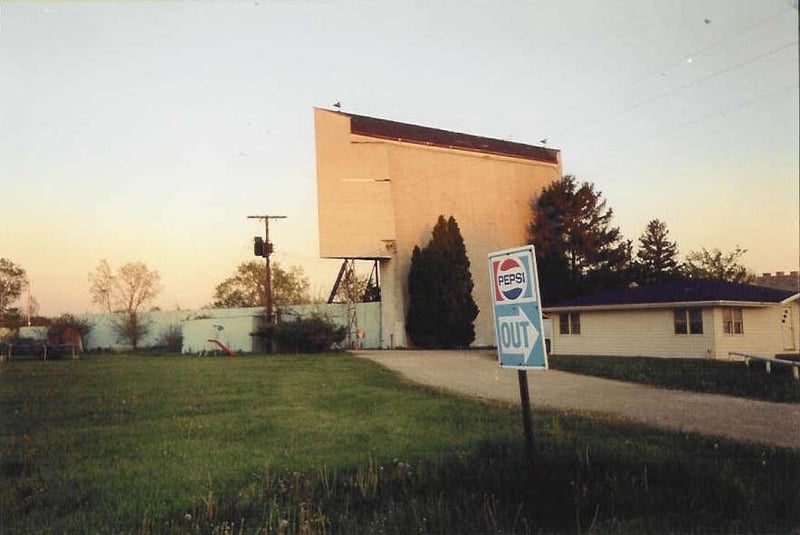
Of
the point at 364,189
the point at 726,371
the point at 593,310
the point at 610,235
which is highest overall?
the point at 364,189

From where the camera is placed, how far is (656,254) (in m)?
35.0

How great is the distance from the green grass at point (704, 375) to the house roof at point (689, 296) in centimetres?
235

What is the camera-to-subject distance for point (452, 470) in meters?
5.24

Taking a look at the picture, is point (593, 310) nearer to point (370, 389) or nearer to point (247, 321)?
point (370, 389)

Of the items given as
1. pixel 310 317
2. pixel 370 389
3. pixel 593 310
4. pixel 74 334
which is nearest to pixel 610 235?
pixel 593 310

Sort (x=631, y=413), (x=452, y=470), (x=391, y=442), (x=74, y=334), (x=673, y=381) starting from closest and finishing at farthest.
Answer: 1. (x=452, y=470)
2. (x=391, y=442)
3. (x=631, y=413)
4. (x=673, y=381)
5. (x=74, y=334)

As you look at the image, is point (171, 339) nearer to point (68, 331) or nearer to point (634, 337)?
point (68, 331)

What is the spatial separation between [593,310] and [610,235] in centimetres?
723

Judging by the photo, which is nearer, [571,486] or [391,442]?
[571,486]

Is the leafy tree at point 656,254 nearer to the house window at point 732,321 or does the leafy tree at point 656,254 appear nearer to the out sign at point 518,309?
the house window at point 732,321

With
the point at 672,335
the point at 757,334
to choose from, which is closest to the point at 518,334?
the point at 672,335

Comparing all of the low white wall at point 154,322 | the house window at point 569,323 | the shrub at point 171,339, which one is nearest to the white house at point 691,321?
the house window at point 569,323

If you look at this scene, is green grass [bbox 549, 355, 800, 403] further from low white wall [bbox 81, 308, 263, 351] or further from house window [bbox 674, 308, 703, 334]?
low white wall [bbox 81, 308, 263, 351]

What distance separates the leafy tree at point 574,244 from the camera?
98.7 ft
